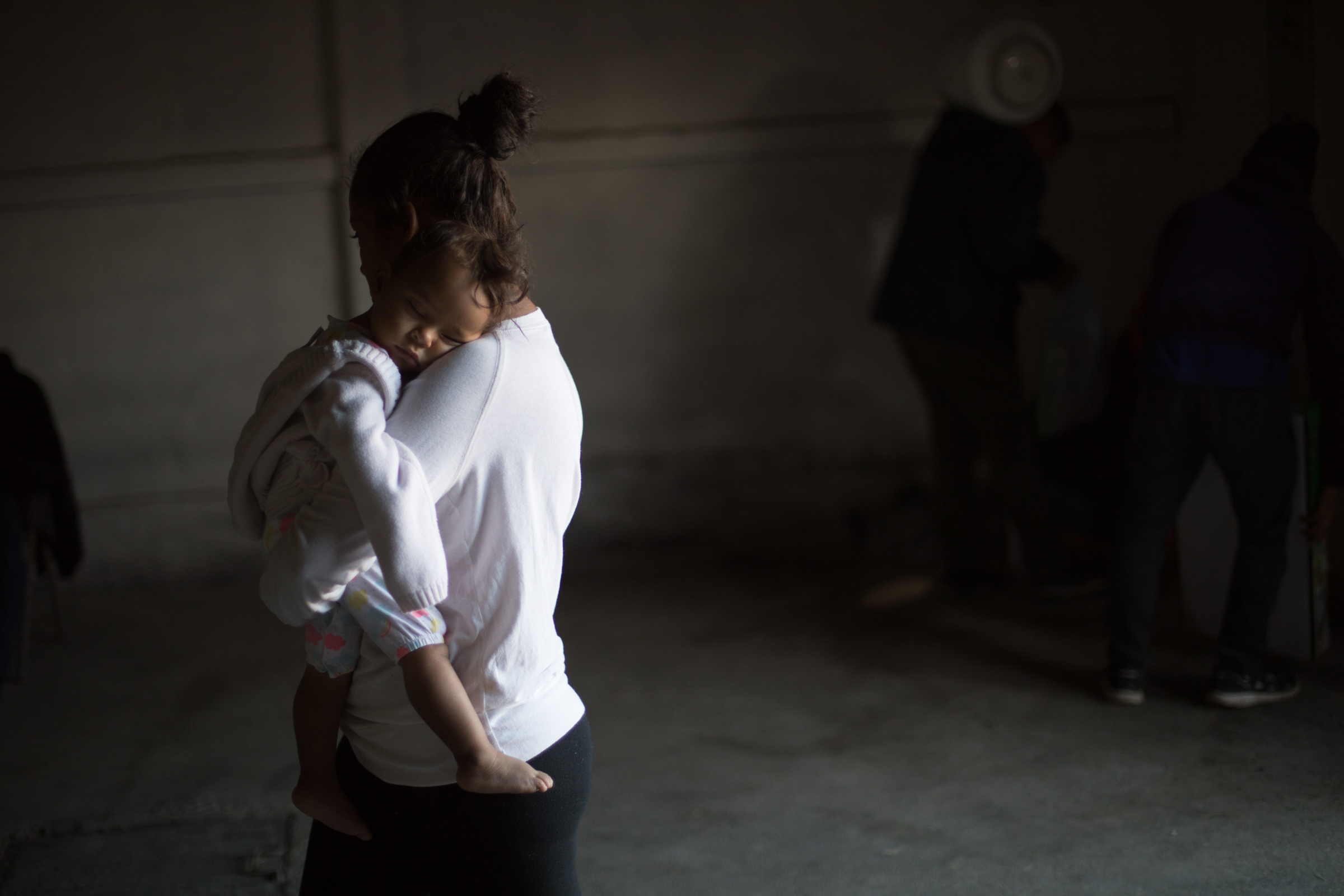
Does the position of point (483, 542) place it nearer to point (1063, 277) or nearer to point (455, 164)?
point (455, 164)

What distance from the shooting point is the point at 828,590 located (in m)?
4.37

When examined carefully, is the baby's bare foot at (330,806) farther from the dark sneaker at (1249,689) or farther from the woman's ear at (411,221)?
the dark sneaker at (1249,689)

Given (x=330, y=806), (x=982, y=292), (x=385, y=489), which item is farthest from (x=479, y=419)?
(x=982, y=292)

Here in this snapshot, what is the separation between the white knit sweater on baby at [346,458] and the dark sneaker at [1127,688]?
255cm

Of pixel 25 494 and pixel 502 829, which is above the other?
pixel 502 829

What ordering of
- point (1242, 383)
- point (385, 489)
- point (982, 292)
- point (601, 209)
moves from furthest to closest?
1. point (601, 209)
2. point (982, 292)
3. point (1242, 383)
4. point (385, 489)

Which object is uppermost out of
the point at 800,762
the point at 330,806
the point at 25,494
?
the point at 330,806

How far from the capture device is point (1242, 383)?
9.55 ft

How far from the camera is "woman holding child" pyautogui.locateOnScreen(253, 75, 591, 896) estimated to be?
111cm

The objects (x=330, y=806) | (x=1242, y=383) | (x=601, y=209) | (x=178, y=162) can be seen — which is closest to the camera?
(x=330, y=806)

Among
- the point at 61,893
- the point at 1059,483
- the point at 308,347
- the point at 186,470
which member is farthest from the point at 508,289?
the point at 186,470

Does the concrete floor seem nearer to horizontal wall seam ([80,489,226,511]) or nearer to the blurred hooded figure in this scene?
the blurred hooded figure

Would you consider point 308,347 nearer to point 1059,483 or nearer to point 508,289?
point 508,289

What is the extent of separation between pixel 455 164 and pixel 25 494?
3.15 meters
